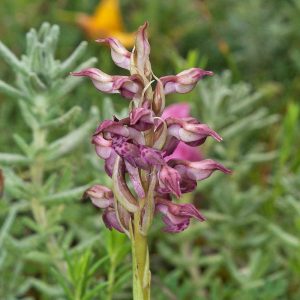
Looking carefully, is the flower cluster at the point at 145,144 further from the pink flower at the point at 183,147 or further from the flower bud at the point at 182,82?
the pink flower at the point at 183,147

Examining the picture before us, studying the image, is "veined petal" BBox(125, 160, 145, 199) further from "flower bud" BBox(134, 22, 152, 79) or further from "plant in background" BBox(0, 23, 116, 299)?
"plant in background" BBox(0, 23, 116, 299)

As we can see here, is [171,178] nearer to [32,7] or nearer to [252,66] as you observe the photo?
[252,66]

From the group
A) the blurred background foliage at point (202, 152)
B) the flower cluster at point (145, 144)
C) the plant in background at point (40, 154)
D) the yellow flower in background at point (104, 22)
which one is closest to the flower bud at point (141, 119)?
the flower cluster at point (145, 144)

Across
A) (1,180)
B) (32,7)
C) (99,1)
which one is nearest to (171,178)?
(1,180)

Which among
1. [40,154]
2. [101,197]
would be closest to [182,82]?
[101,197]

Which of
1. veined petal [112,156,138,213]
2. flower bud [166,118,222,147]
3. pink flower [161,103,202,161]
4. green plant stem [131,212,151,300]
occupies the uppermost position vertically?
pink flower [161,103,202,161]

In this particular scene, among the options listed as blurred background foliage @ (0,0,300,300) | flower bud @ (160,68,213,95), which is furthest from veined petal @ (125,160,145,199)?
blurred background foliage @ (0,0,300,300)

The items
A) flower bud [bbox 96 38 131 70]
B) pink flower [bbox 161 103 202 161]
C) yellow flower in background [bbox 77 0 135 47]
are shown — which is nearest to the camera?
flower bud [bbox 96 38 131 70]

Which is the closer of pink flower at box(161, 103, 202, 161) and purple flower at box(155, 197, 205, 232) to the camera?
purple flower at box(155, 197, 205, 232)
